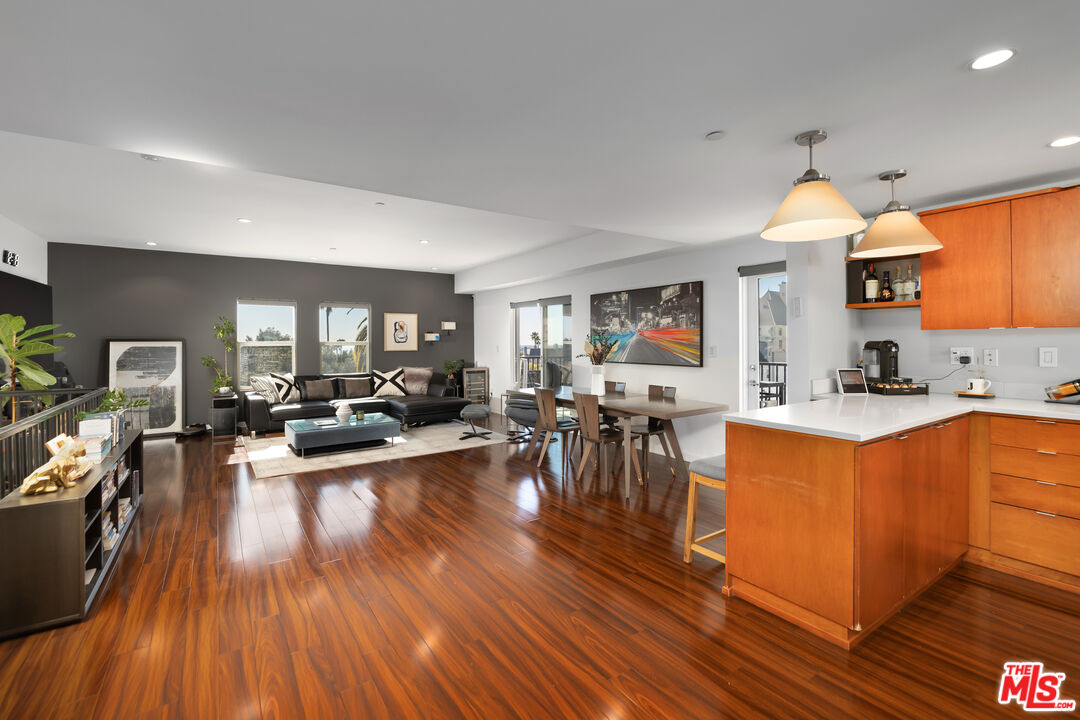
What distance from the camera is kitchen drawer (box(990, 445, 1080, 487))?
2.58m

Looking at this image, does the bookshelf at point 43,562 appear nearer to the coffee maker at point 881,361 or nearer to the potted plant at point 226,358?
the coffee maker at point 881,361

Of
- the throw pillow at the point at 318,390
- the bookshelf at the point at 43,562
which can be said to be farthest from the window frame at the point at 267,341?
the bookshelf at the point at 43,562

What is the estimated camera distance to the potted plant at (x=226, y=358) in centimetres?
718

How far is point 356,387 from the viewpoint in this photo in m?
8.09

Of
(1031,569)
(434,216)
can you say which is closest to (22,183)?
(434,216)

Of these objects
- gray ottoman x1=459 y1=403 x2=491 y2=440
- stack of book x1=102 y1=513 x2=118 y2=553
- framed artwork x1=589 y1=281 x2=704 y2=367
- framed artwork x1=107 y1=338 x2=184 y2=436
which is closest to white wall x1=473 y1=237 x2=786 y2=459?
framed artwork x1=589 y1=281 x2=704 y2=367

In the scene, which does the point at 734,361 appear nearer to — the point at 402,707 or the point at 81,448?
the point at 402,707

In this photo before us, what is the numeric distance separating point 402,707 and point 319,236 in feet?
18.4

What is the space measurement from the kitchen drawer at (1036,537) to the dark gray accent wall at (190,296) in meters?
8.27

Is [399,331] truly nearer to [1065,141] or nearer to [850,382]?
[850,382]

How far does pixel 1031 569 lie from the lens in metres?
2.74

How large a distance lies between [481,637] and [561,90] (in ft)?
7.95

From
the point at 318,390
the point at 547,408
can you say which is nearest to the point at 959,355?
the point at 547,408

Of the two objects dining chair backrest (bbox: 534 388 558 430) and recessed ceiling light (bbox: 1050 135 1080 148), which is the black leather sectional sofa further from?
recessed ceiling light (bbox: 1050 135 1080 148)
